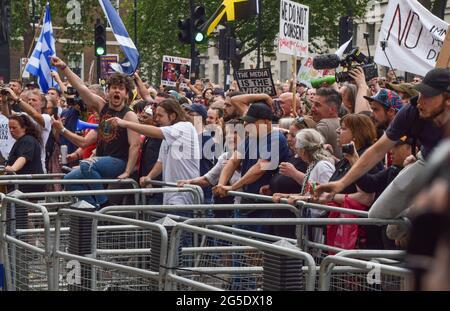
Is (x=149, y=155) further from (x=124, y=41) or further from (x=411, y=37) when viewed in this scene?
(x=124, y=41)

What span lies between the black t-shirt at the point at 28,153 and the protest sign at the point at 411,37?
4182mm

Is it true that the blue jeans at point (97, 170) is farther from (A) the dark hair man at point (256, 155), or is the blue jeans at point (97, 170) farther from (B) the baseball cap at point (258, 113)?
(B) the baseball cap at point (258, 113)

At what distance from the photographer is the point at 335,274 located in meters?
4.57

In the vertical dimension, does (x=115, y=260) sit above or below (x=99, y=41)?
below

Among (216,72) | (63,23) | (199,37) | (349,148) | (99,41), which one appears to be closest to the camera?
(349,148)

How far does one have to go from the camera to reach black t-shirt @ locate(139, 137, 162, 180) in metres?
10.1

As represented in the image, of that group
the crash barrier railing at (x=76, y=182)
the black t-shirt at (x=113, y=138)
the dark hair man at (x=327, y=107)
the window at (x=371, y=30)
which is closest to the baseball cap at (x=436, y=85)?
the dark hair man at (x=327, y=107)

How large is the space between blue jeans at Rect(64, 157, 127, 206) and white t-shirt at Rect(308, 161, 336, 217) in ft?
9.03

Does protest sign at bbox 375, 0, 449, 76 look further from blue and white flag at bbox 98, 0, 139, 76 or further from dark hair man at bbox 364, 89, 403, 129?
blue and white flag at bbox 98, 0, 139, 76

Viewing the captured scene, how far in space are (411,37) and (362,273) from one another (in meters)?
8.00

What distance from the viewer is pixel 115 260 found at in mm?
6441

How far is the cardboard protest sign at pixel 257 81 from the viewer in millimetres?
12953

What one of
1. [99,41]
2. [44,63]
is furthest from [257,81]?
[99,41]
